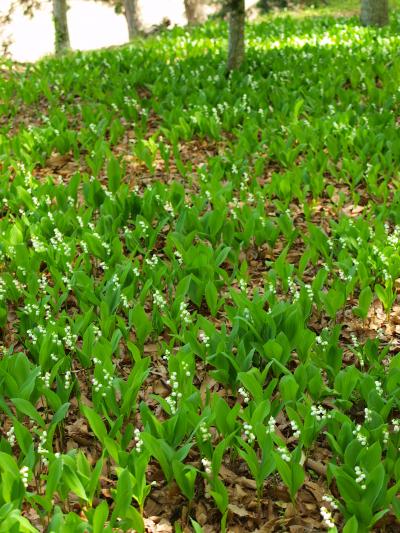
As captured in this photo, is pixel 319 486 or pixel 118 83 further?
pixel 118 83

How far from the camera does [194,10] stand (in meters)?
15.5

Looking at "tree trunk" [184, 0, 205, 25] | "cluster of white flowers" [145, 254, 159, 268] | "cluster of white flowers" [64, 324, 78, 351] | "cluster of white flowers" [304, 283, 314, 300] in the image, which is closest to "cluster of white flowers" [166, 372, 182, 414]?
"cluster of white flowers" [64, 324, 78, 351]

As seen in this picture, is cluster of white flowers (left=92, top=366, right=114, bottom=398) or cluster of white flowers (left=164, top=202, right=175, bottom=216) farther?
cluster of white flowers (left=164, top=202, right=175, bottom=216)

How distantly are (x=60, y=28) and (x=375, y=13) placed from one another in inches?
236

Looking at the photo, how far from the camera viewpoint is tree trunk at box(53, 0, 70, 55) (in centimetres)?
1237

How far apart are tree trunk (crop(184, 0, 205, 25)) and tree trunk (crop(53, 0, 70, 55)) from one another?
12.6ft

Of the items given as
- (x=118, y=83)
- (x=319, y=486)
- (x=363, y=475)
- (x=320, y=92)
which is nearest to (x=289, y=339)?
(x=319, y=486)

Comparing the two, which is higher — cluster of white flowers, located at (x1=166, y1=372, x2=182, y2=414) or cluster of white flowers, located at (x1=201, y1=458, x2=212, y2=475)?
cluster of white flowers, located at (x1=166, y1=372, x2=182, y2=414)

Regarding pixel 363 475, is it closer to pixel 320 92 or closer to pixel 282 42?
pixel 320 92

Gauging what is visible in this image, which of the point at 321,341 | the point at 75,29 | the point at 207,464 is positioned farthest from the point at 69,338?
the point at 75,29

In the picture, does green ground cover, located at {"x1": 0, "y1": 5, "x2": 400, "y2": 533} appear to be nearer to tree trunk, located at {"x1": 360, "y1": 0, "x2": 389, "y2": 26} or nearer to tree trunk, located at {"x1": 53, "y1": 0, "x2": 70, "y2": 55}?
tree trunk, located at {"x1": 360, "y1": 0, "x2": 389, "y2": 26}

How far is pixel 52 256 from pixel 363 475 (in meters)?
2.45

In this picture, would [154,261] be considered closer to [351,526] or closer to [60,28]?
[351,526]

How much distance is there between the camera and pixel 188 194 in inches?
207
